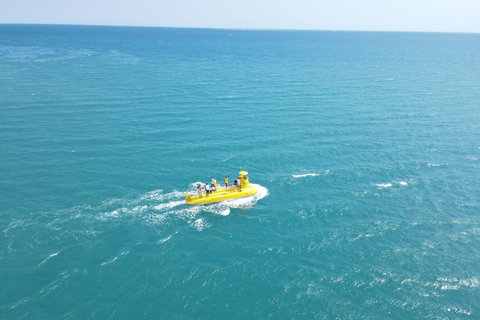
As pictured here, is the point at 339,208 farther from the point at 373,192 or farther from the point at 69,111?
the point at 69,111

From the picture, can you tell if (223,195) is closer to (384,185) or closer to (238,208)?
(238,208)

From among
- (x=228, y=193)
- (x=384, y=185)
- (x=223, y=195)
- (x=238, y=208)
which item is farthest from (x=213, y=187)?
(x=384, y=185)

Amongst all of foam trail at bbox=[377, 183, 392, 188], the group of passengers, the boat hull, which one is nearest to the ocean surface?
foam trail at bbox=[377, 183, 392, 188]

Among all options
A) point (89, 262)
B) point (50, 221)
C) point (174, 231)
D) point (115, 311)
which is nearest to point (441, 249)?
point (174, 231)

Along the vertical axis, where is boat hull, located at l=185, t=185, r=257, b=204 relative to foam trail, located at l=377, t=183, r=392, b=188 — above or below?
below

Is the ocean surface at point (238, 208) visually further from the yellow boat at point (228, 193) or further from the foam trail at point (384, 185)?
the yellow boat at point (228, 193)

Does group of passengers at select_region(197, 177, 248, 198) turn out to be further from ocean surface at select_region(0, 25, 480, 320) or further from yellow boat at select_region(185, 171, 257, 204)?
ocean surface at select_region(0, 25, 480, 320)

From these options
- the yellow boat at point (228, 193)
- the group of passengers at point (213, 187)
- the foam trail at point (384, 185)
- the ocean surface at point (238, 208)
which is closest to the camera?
the ocean surface at point (238, 208)

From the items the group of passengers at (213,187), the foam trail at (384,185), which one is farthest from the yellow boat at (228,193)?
the foam trail at (384,185)
